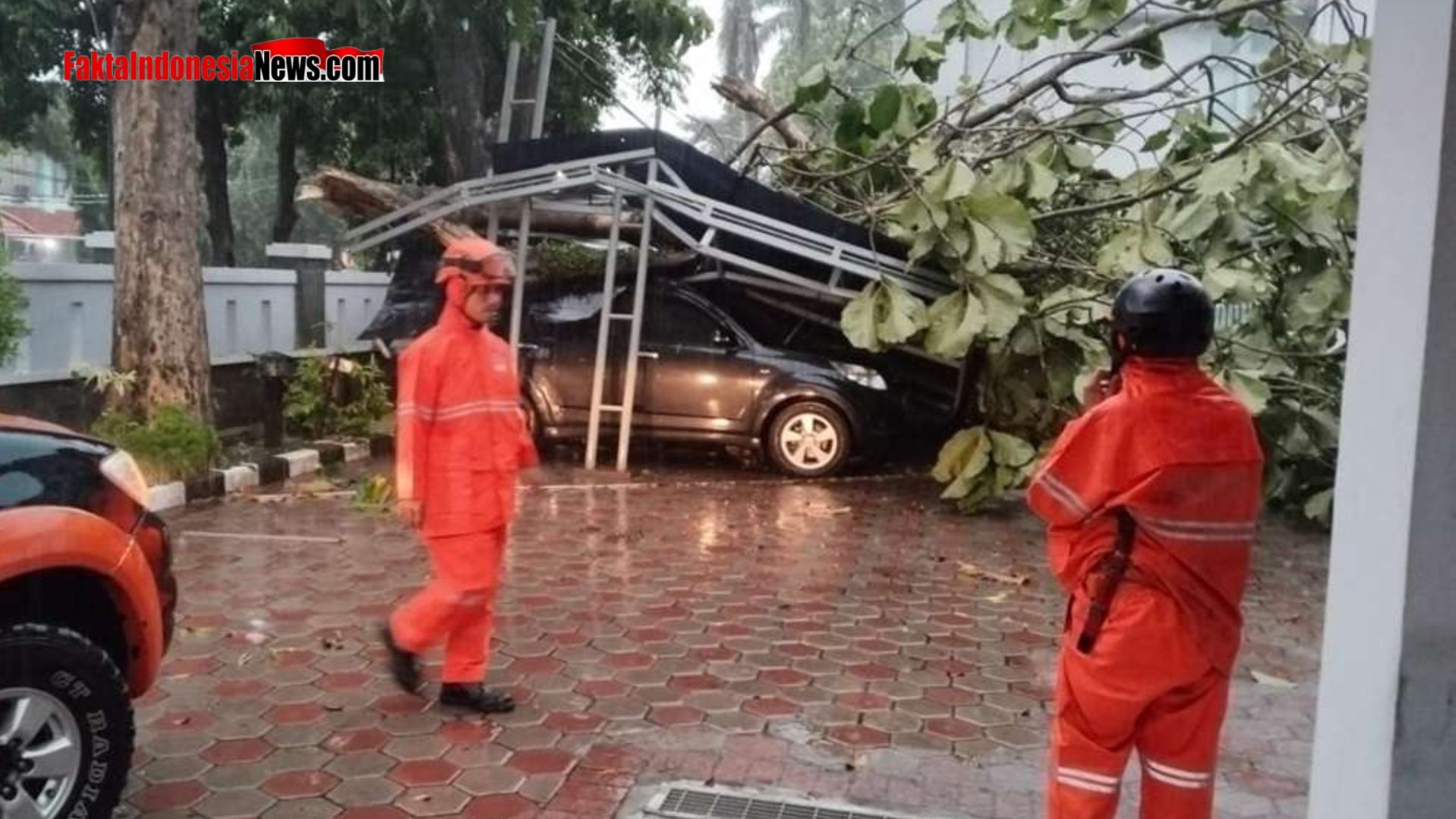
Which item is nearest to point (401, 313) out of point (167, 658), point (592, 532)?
point (592, 532)

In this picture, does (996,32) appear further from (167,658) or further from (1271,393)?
(167,658)

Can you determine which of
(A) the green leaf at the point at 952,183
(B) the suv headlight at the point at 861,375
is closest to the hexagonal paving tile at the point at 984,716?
(A) the green leaf at the point at 952,183

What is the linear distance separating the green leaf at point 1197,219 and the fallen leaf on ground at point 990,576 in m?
2.14

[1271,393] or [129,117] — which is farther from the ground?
[129,117]

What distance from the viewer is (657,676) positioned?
478 cm

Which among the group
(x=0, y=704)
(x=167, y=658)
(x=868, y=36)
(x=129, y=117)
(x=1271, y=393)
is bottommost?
(x=167, y=658)

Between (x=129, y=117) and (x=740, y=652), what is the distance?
5987 mm

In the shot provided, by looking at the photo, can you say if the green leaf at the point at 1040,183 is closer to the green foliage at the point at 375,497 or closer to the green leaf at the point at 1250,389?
the green leaf at the point at 1250,389

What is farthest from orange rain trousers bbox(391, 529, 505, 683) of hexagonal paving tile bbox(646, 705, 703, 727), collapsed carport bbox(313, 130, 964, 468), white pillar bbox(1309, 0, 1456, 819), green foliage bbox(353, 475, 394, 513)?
collapsed carport bbox(313, 130, 964, 468)

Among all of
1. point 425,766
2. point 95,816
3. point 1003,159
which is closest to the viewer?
point 95,816

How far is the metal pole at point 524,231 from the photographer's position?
Result: 945 centimetres

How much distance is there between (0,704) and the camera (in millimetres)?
2857

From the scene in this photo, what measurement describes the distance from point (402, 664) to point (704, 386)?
5.55m

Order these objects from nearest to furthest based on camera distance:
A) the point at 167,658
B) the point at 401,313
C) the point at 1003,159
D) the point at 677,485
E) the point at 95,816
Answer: the point at 95,816 → the point at 167,658 → the point at 1003,159 → the point at 677,485 → the point at 401,313
